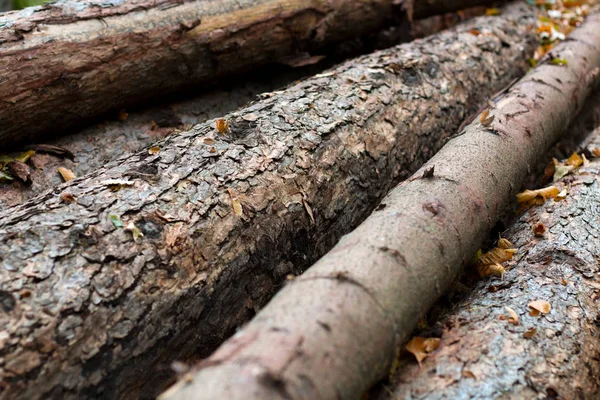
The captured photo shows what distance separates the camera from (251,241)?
7.36 feet

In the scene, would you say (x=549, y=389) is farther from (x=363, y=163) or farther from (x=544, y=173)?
(x=544, y=173)

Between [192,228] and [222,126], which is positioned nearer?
[192,228]

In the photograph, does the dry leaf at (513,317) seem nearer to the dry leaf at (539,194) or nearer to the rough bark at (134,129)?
the dry leaf at (539,194)

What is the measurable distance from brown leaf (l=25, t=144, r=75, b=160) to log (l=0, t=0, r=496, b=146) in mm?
69

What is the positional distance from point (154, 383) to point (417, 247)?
1120 mm

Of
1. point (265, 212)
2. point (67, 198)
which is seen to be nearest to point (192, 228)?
point (265, 212)

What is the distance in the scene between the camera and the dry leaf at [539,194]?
Answer: 2805mm

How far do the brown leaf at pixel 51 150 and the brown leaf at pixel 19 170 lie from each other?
0.19m

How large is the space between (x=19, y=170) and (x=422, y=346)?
2.08 m

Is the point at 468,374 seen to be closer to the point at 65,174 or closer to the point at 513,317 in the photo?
the point at 513,317

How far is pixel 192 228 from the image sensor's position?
209 cm

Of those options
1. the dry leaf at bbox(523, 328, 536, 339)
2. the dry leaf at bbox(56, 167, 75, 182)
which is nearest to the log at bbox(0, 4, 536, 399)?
the dry leaf at bbox(56, 167, 75, 182)

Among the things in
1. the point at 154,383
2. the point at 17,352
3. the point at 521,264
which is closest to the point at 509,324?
the point at 521,264

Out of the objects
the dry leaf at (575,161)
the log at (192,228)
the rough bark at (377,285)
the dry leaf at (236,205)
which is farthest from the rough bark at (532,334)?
the dry leaf at (236,205)
